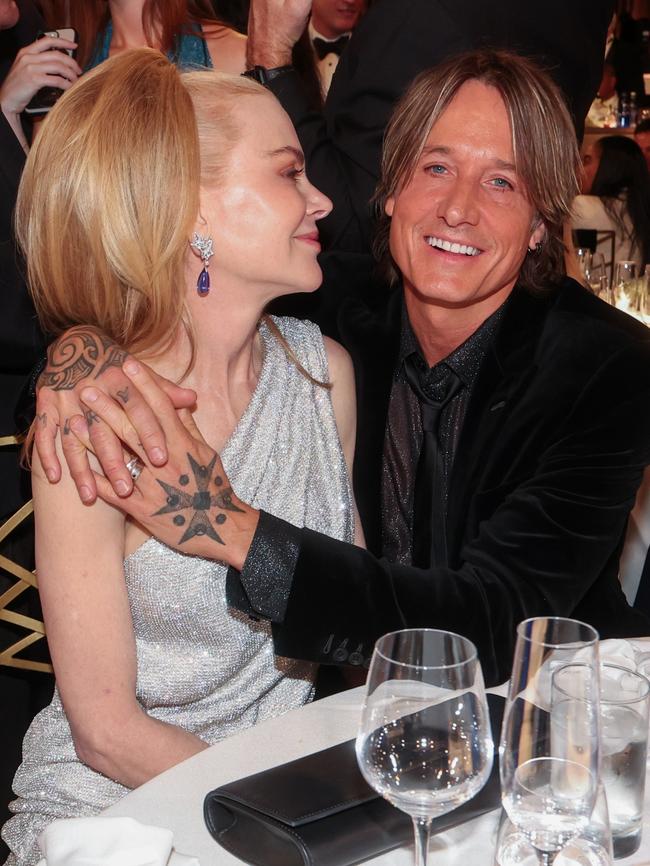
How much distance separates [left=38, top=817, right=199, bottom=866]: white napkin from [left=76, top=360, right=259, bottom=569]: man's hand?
0.53 m

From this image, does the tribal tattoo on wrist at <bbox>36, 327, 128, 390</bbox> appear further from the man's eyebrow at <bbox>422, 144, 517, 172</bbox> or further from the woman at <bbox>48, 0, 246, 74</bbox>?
the woman at <bbox>48, 0, 246, 74</bbox>

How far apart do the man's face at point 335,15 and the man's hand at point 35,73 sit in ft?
8.17

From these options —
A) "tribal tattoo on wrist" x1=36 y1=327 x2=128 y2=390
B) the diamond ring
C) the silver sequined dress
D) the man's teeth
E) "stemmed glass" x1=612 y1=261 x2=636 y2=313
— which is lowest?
"stemmed glass" x1=612 y1=261 x2=636 y2=313

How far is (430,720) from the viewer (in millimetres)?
976

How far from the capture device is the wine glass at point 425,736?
3.14ft

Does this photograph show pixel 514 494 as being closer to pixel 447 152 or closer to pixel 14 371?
pixel 447 152

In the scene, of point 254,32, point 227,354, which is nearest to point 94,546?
point 227,354

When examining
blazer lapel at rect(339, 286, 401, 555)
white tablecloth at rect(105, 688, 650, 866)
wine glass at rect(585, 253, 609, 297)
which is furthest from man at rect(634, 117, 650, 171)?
white tablecloth at rect(105, 688, 650, 866)

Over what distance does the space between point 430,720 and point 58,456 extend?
88cm

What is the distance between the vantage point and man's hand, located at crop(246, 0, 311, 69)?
2.50 meters

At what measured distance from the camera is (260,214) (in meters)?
1.88

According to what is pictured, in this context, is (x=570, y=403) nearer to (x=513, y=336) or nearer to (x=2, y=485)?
(x=513, y=336)

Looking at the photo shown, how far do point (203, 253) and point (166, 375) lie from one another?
226 millimetres

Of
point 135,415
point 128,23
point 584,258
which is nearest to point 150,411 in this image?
point 135,415
